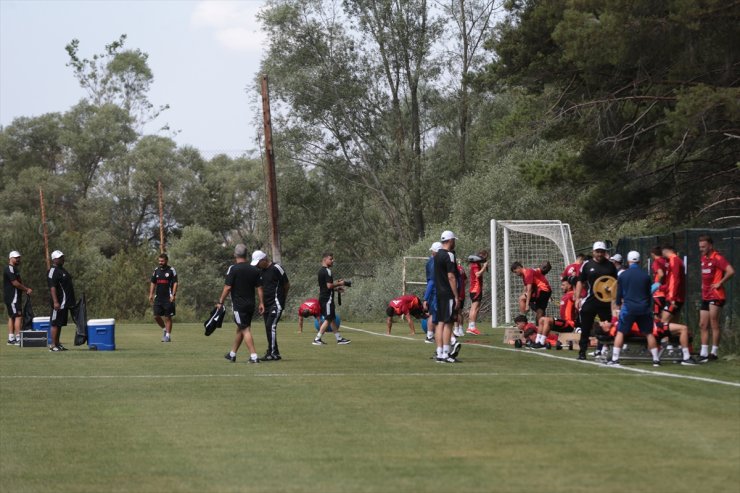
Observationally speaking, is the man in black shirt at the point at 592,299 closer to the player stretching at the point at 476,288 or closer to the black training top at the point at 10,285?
the player stretching at the point at 476,288

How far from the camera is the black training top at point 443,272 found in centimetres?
1916

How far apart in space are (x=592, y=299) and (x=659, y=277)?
186 centimetres

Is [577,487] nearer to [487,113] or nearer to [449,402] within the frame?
[449,402]

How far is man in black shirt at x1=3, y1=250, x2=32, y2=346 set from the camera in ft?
85.7

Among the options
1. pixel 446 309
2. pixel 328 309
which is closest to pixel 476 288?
pixel 328 309

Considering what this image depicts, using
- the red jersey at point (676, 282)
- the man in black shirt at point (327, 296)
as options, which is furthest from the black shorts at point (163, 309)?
the red jersey at point (676, 282)

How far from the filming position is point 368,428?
37.8 ft

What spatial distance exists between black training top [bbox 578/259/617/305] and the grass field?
→ 1421mm

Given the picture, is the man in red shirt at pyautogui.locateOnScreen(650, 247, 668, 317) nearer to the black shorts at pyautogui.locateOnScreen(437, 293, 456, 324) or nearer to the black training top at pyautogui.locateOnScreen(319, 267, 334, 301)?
the black shorts at pyautogui.locateOnScreen(437, 293, 456, 324)

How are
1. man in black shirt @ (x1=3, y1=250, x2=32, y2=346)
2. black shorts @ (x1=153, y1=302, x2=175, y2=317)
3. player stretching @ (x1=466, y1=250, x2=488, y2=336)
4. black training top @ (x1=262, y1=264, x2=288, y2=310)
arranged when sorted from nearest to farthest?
black training top @ (x1=262, y1=264, x2=288, y2=310) < man in black shirt @ (x1=3, y1=250, x2=32, y2=346) < black shorts @ (x1=153, y1=302, x2=175, y2=317) < player stretching @ (x1=466, y1=250, x2=488, y2=336)

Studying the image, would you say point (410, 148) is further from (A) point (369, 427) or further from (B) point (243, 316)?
(A) point (369, 427)

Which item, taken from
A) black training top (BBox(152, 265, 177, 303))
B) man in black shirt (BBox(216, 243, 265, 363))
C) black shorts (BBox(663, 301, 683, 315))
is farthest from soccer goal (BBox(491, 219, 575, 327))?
man in black shirt (BBox(216, 243, 265, 363))

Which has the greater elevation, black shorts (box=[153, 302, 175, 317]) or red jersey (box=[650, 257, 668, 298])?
red jersey (box=[650, 257, 668, 298])

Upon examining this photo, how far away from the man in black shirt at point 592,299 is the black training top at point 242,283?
560 centimetres
